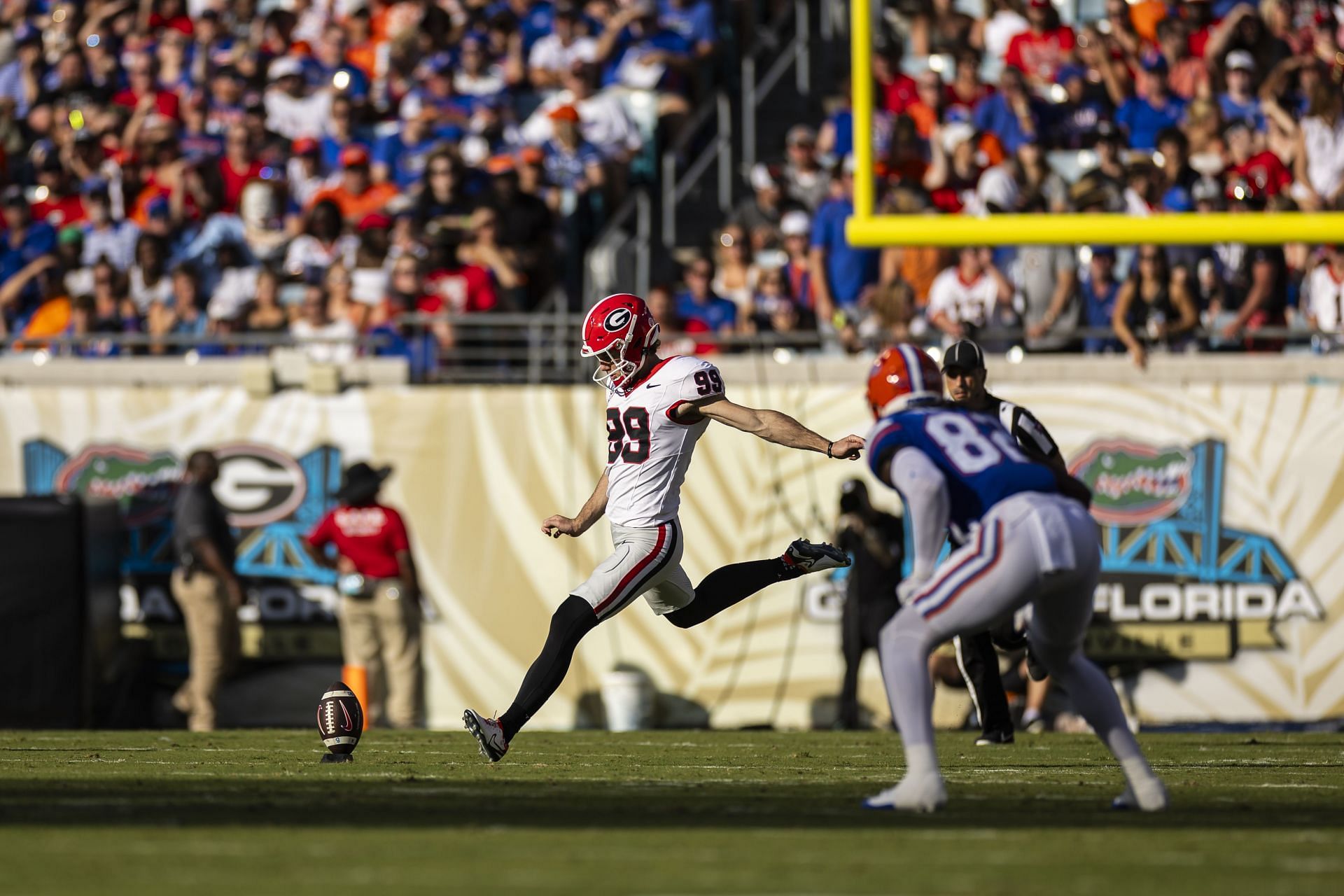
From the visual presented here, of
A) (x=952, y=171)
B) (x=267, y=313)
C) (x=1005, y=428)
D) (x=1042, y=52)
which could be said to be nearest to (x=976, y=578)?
(x=1005, y=428)

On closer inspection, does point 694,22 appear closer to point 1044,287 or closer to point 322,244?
point 322,244

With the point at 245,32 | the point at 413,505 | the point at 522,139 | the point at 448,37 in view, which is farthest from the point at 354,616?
the point at 245,32

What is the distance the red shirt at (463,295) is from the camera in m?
15.0

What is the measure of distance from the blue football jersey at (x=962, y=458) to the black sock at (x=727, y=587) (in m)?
2.42

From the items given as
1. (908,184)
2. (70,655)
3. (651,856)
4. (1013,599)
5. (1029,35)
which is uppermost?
(1029,35)

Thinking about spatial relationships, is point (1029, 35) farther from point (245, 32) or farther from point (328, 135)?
point (245, 32)

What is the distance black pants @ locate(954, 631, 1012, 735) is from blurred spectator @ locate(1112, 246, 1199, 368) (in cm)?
436

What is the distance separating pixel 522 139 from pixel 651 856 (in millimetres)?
11913

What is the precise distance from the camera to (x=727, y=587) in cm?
891

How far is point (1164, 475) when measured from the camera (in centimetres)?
1401

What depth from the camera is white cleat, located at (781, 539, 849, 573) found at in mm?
8727

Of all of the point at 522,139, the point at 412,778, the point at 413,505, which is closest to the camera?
the point at 412,778

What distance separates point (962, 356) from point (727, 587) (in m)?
1.69

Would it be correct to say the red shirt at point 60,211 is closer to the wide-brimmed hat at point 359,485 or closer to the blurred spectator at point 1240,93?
the wide-brimmed hat at point 359,485
